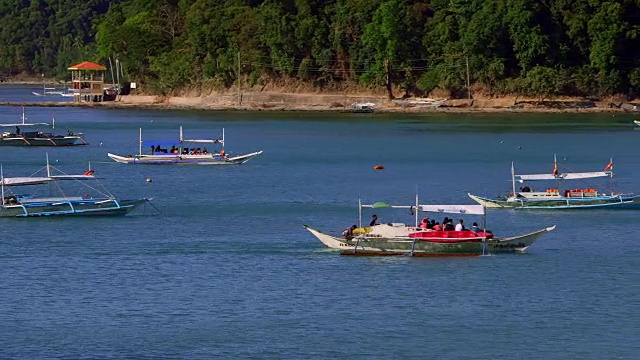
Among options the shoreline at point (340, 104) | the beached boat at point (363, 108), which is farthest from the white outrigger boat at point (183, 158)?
the shoreline at point (340, 104)

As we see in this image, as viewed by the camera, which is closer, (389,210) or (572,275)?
(572,275)

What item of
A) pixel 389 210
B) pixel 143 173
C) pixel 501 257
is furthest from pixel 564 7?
pixel 501 257

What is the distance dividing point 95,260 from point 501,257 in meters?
15.8

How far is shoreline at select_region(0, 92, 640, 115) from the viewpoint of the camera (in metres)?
143

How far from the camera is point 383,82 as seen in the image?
150625 mm

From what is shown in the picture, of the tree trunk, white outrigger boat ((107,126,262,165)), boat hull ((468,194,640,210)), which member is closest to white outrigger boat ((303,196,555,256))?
boat hull ((468,194,640,210))

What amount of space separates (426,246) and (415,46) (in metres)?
99.7

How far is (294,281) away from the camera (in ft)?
159

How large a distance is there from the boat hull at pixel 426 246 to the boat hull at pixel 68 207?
14900mm

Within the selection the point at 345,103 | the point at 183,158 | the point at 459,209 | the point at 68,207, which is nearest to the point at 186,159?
the point at 183,158

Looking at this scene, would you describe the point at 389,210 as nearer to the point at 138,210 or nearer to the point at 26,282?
the point at 138,210

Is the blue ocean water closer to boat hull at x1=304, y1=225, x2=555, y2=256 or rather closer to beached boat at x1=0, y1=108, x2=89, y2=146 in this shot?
A: boat hull at x1=304, y1=225, x2=555, y2=256

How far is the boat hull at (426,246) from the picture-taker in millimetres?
51469

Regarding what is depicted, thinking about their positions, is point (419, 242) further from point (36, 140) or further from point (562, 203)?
point (36, 140)
